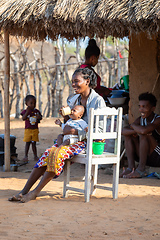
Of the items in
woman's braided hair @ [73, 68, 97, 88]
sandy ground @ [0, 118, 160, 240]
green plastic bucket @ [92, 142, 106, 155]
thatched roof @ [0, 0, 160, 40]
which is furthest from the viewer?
thatched roof @ [0, 0, 160, 40]

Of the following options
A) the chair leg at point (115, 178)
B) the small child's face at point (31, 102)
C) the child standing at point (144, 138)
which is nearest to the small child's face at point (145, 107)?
the child standing at point (144, 138)

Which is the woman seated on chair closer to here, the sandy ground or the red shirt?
the sandy ground

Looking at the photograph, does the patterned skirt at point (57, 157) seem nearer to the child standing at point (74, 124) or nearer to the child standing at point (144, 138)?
the child standing at point (74, 124)

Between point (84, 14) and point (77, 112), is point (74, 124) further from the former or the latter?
point (84, 14)

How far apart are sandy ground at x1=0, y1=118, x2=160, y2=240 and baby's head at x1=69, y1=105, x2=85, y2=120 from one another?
0.88m

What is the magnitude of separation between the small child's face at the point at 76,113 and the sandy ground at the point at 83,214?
882mm

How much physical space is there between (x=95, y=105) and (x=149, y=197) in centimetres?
119

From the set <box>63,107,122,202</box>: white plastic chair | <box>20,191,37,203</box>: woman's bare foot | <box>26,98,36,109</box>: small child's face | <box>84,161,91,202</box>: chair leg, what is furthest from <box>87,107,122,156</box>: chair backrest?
<box>26,98,36,109</box>: small child's face

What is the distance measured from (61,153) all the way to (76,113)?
1.59ft

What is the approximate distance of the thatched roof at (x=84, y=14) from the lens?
457 cm

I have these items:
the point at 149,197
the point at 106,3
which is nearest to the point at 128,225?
the point at 149,197

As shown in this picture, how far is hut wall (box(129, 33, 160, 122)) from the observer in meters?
5.66

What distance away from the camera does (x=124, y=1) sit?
4730 millimetres

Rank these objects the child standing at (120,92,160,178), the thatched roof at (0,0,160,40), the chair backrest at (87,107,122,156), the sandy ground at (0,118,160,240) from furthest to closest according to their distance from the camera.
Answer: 1. the child standing at (120,92,160,178)
2. the thatched roof at (0,0,160,40)
3. the chair backrest at (87,107,122,156)
4. the sandy ground at (0,118,160,240)
